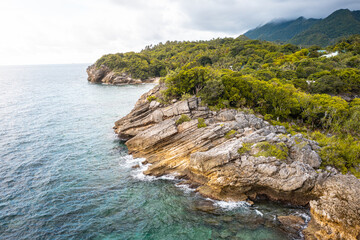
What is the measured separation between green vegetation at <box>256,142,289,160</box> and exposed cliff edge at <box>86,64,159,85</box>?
387 feet

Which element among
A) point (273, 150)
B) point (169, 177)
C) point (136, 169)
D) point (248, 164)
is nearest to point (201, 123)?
point (169, 177)

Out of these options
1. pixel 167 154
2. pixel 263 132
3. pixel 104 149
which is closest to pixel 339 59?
pixel 263 132

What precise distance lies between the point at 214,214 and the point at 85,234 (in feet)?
49.8

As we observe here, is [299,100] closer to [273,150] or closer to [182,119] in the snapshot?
[273,150]

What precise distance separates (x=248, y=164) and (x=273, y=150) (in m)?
4.20

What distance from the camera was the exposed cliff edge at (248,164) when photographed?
21.6 meters

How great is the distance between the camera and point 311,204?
2308cm

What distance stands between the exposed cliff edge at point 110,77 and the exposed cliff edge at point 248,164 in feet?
332

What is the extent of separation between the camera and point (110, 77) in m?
135

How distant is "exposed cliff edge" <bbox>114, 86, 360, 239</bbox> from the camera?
21628 mm

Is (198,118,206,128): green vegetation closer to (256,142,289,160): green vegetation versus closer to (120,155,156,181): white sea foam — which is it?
(256,142,289,160): green vegetation

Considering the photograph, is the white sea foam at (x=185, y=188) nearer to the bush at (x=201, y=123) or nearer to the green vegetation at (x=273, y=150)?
the green vegetation at (x=273, y=150)

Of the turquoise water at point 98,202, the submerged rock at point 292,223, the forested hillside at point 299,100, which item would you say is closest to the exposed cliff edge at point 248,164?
the submerged rock at point 292,223

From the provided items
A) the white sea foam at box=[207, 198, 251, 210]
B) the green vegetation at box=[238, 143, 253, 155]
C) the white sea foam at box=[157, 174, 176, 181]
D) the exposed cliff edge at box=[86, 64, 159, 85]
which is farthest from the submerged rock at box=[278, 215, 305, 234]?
the exposed cliff edge at box=[86, 64, 159, 85]
